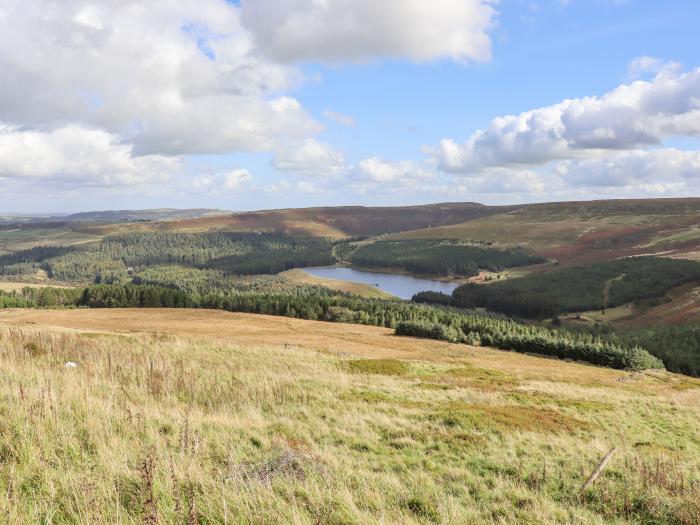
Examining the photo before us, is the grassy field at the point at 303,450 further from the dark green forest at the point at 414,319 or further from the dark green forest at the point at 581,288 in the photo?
the dark green forest at the point at 581,288

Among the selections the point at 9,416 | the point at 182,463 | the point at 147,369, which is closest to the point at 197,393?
the point at 147,369

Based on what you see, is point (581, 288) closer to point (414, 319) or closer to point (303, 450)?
point (414, 319)

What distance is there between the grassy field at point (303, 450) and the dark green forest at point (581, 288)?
132 meters

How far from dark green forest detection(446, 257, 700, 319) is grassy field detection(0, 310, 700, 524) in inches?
5184

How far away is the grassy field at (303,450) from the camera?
614cm

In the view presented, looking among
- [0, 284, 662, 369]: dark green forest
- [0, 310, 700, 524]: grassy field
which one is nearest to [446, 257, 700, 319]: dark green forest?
[0, 284, 662, 369]: dark green forest

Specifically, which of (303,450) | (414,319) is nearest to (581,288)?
(414,319)

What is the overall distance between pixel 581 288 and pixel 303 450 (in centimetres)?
16664

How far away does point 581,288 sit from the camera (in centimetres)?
15462

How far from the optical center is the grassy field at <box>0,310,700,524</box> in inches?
242

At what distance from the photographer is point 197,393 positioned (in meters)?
14.6

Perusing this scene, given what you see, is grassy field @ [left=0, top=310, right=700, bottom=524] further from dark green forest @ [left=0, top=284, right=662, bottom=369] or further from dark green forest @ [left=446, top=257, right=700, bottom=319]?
dark green forest @ [left=446, top=257, right=700, bottom=319]

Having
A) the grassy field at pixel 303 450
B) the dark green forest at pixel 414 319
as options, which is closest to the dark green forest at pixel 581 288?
the dark green forest at pixel 414 319

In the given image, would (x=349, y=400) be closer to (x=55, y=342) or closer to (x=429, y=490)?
(x=429, y=490)
